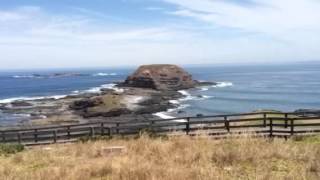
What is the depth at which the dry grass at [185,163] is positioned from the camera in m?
10.7

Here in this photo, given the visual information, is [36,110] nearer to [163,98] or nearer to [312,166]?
[163,98]

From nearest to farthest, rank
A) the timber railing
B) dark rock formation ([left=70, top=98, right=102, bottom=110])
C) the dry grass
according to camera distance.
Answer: the dry grass → the timber railing → dark rock formation ([left=70, top=98, right=102, bottom=110])

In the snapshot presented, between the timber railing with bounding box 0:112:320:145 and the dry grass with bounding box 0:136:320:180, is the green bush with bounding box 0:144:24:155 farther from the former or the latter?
the dry grass with bounding box 0:136:320:180

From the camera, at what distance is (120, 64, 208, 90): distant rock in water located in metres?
105

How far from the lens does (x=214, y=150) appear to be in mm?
13812

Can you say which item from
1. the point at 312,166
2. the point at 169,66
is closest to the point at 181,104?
the point at 169,66

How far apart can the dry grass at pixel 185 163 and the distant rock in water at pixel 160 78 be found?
8751 cm

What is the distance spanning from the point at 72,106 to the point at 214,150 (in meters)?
66.2

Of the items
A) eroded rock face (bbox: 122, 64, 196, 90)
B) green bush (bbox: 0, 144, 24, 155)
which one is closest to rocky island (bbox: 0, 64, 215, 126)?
eroded rock face (bbox: 122, 64, 196, 90)

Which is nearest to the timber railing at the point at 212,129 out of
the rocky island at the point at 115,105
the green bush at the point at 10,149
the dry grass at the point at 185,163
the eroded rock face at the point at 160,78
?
the green bush at the point at 10,149

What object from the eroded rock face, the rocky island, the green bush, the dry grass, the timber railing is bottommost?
the rocky island

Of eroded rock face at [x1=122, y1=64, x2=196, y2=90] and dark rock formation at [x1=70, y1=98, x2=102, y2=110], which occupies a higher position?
eroded rock face at [x1=122, y1=64, x2=196, y2=90]

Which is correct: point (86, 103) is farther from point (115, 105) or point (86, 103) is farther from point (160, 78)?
point (160, 78)

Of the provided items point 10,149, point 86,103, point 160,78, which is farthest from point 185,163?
point 160,78
